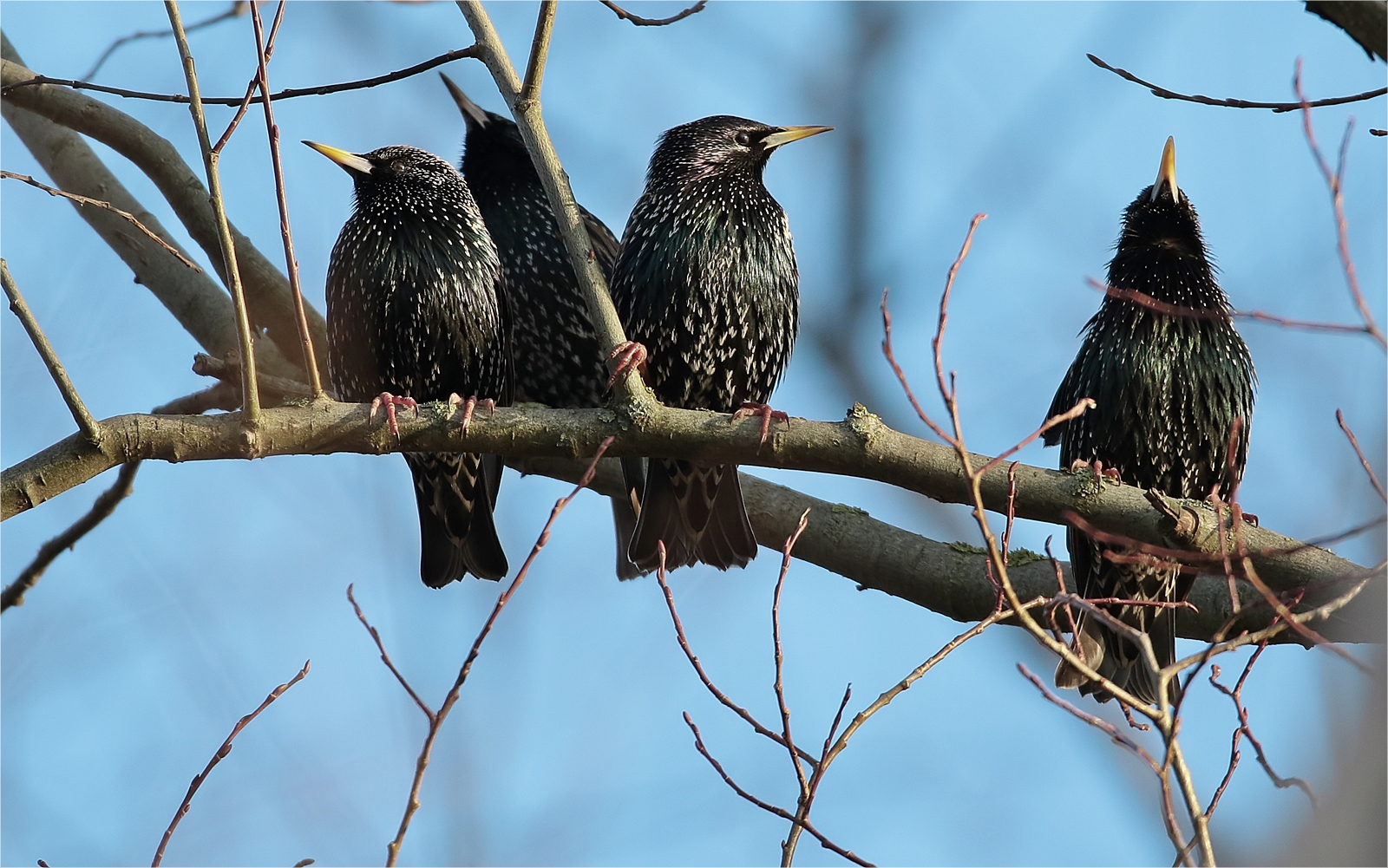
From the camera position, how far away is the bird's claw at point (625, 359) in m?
3.43

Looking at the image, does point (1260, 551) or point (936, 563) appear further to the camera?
point (936, 563)

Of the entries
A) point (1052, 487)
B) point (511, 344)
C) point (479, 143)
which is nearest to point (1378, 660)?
point (1052, 487)

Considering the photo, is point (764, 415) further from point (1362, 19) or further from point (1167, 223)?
point (1167, 223)

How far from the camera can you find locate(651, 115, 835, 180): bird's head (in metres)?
4.74

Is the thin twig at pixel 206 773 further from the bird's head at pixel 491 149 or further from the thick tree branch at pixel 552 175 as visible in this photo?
the bird's head at pixel 491 149

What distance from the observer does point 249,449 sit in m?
3.16

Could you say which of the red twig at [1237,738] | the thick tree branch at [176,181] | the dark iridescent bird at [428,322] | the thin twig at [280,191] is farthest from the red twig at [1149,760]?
the thick tree branch at [176,181]

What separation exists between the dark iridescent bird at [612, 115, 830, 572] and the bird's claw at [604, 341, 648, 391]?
2.84 ft

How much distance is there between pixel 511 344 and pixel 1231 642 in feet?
10.0

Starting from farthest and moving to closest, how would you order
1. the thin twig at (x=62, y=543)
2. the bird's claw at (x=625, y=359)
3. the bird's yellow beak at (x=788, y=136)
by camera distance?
1. the bird's yellow beak at (x=788, y=136)
2. the thin twig at (x=62, y=543)
3. the bird's claw at (x=625, y=359)

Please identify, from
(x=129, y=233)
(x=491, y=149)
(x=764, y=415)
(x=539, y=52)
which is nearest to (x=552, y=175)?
(x=539, y=52)

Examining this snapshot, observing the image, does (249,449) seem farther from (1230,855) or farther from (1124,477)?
(1124,477)

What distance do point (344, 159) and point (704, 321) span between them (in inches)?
56.4

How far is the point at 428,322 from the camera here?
14.7 ft
